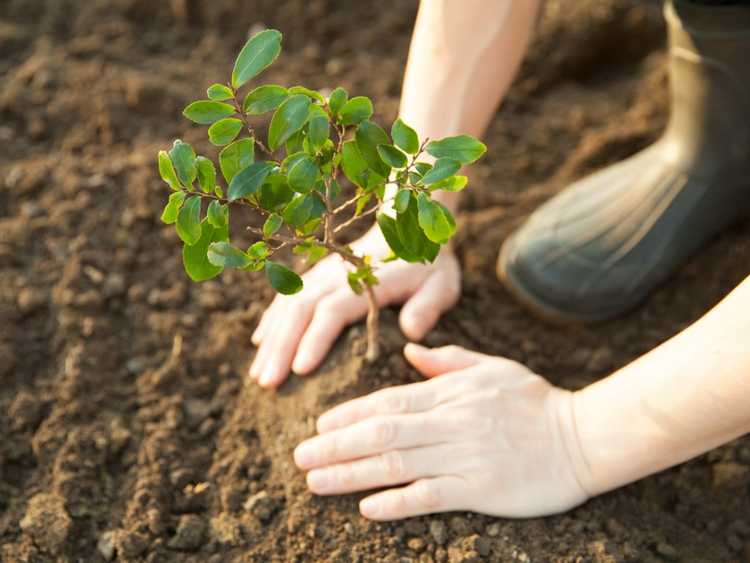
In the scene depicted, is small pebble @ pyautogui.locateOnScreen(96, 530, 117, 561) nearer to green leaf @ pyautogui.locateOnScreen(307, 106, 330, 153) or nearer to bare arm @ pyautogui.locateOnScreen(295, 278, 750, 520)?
bare arm @ pyautogui.locateOnScreen(295, 278, 750, 520)

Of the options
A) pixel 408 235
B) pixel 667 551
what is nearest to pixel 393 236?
pixel 408 235

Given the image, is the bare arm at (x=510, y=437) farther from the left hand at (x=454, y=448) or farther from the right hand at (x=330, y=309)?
the right hand at (x=330, y=309)

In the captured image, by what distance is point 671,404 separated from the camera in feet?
4.81

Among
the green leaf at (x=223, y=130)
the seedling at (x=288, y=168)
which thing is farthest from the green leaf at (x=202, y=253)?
the green leaf at (x=223, y=130)

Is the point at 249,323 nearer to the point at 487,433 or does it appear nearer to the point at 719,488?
the point at 487,433

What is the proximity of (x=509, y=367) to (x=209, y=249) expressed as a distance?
656mm

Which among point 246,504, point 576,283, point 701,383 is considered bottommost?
point 246,504

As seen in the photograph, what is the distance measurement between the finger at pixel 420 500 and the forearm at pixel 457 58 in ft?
2.17

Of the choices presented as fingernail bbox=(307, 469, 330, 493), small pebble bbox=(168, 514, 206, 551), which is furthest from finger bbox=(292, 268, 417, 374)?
small pebble bbox=(168, 514, 206, 551)

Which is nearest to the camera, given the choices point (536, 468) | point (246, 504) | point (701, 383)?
point (701, 383)

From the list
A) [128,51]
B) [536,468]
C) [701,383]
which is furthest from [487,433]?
[128,51]

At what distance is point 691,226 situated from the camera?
2.04 m

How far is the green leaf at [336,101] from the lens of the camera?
1.23m

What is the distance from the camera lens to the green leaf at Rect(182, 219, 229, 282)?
129 centimetres
